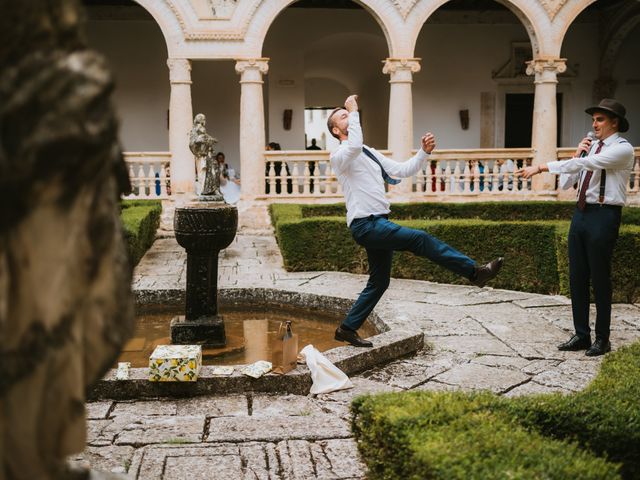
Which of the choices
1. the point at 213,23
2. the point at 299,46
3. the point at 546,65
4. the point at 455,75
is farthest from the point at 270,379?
the point at 455,75

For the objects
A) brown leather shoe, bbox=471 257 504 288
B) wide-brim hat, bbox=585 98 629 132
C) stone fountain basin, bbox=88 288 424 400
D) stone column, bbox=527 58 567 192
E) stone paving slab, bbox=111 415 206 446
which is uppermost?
stone column, bbox=527 58 567 192

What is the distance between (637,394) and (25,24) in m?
2.78

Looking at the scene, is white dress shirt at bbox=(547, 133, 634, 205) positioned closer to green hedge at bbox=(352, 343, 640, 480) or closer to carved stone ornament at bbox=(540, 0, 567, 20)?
green hedge at bbox=(352, 343, 640, 480)

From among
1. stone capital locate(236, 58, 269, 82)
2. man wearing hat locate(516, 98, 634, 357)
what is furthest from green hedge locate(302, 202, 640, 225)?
man wearing hat locate(516, 98, 634, 357)

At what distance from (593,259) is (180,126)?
386 inches

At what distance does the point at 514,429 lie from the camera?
251 cm

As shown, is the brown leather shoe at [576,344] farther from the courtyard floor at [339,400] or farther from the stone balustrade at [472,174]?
the stone balustrade at [472,174]

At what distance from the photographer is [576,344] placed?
498cm

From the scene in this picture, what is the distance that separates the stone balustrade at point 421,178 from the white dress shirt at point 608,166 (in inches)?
338

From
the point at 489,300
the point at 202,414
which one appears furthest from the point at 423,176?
the point at 202,414

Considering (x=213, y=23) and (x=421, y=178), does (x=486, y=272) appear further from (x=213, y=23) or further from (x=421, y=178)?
(x=213, y=23)

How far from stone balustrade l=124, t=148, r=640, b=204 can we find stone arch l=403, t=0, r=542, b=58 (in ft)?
7.04

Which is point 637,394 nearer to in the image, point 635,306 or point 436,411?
point 436,411

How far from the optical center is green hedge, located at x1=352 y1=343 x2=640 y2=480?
2.12 m
